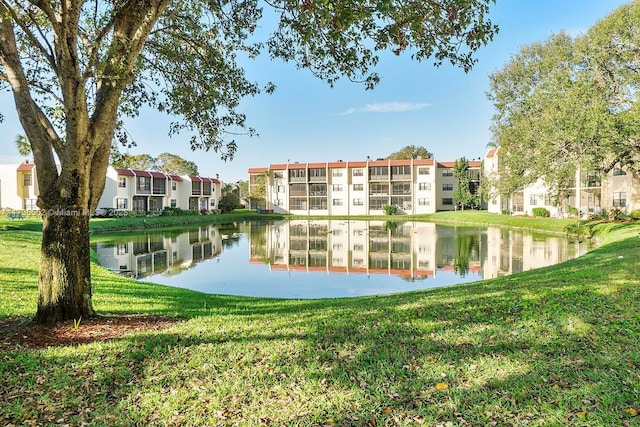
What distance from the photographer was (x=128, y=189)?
54469 mm

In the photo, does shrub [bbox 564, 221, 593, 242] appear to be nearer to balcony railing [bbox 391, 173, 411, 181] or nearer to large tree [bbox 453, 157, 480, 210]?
large tree [bbox 453, 157, 480, 210]

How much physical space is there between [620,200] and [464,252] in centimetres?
2605

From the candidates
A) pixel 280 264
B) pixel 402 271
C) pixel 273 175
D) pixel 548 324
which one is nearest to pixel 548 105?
pixel 402 271

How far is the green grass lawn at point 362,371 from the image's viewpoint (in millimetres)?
3670

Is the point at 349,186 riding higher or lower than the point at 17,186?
higher

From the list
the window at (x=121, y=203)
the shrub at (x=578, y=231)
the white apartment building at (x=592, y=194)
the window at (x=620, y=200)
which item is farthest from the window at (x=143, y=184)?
the window at (x=620, y=200)

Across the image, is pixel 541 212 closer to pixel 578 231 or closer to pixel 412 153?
pixel 578 231

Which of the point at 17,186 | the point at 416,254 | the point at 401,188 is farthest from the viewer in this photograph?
the point at 401,188

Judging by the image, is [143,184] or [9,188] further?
[143,184]

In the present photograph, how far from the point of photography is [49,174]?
6.33m

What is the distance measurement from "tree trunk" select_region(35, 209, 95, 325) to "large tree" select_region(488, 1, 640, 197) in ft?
82.0

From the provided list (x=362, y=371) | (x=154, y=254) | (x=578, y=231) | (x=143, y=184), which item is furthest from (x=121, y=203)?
(x=362, y=371)

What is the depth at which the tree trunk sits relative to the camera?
243 inches

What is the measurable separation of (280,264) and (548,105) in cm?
2060
